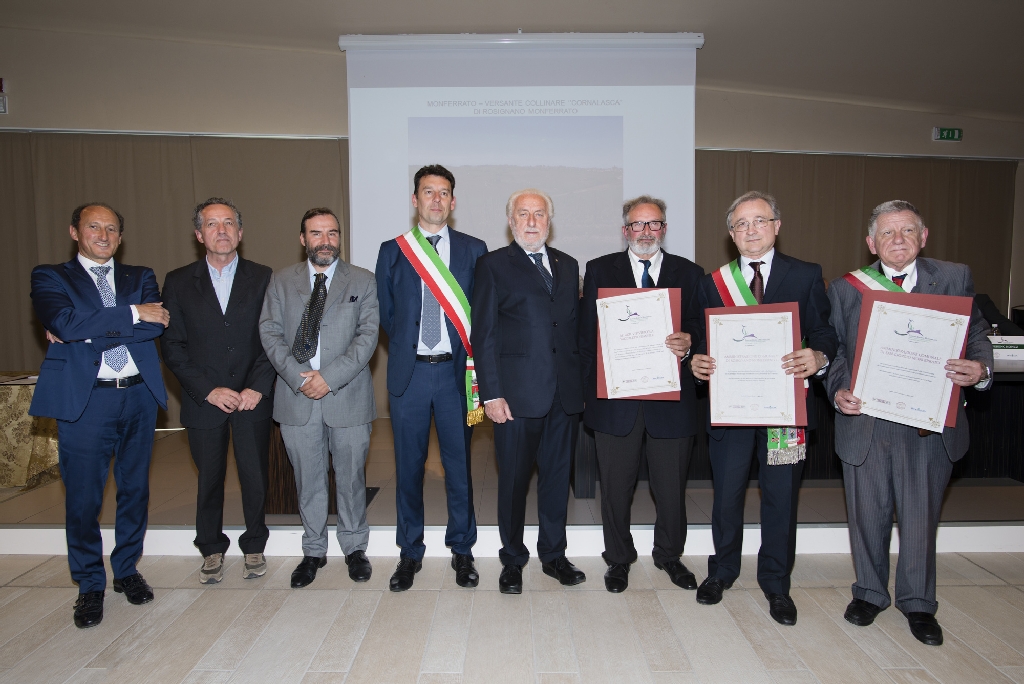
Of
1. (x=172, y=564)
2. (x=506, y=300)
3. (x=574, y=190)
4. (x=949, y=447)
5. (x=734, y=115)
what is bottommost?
(x=172, y=564)

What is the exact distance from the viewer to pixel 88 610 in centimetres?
244

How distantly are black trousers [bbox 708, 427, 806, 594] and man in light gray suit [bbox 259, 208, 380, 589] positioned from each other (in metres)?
1.50

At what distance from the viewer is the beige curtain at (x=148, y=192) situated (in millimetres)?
5863

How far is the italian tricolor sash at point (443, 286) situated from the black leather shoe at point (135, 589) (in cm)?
152

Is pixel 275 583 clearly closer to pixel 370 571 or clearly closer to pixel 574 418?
pixel 370 571

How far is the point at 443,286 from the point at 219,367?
1.04m

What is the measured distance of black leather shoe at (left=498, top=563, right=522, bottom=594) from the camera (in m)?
2.63

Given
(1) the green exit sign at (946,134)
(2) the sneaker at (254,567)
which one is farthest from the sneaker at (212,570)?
(1) the green exit sign at (946,134)

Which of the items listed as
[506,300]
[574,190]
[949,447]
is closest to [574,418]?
[506,300]

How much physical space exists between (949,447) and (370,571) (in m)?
2.39

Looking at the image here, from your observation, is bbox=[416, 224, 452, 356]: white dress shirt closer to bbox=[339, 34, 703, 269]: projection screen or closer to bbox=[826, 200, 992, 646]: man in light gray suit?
bbox=[826, 200, 992, 646]: man in light gray suit

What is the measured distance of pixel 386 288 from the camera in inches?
108

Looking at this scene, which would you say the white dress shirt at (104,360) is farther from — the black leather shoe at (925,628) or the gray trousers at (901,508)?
the black leather shoe at (925,628)

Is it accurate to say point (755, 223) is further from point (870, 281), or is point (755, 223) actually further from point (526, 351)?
point (526, 351)
